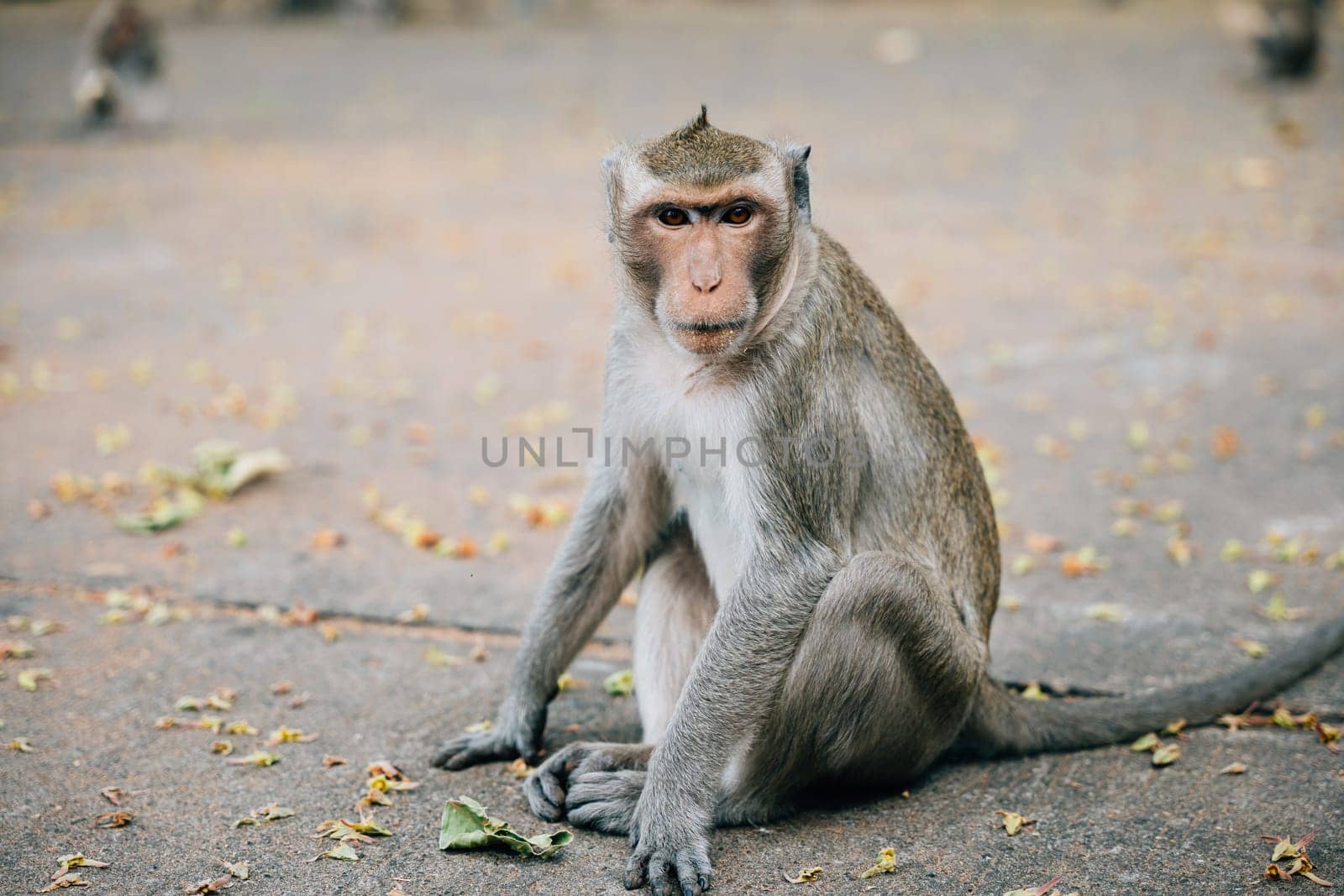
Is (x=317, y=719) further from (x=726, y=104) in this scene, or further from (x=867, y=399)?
(x=726, y=104)

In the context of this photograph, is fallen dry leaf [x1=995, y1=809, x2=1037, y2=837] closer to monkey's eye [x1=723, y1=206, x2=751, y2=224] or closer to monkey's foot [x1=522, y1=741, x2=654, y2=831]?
monkey's foot [x1=522, y1=741, x2=654, y2=831]

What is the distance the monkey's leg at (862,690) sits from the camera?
3287 millimetres

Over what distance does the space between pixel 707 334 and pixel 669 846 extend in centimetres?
127

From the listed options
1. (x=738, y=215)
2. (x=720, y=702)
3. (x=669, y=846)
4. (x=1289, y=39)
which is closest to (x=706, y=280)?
(x=738, y=215)

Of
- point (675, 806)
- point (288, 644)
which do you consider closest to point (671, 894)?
point (675, 806)

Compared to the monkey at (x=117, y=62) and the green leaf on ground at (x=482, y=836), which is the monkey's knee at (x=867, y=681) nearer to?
the green leaf on ground at (x=482, y=836)

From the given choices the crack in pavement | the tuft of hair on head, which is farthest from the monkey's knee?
the crack in pavement

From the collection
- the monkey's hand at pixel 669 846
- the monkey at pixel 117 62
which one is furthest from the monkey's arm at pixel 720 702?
the monkey at pixel 117 62

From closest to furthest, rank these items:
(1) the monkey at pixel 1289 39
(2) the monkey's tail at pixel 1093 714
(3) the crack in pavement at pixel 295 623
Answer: (2) the monkey's tail at pixel 1093 714, (3) the crack in pavement at pixel 295 623, (1) the monkey at pixel 1289 39

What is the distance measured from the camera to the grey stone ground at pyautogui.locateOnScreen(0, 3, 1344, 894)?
3.52 metres

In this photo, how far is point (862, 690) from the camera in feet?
10.9

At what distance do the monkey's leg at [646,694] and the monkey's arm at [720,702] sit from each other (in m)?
0.17

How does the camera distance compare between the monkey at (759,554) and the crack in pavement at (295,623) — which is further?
the crack in pavement at (295,623)

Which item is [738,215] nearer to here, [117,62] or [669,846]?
[669,846]
